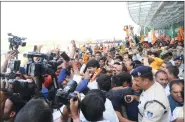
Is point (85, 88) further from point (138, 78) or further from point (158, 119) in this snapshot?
point (158, 119)

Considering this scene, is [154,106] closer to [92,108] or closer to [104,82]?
[92,108]

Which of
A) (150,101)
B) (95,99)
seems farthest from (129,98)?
(95,99)

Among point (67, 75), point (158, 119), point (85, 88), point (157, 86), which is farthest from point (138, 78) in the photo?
point (67, 75)

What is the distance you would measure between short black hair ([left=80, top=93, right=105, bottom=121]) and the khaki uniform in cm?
60

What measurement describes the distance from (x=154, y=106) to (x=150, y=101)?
6 cm

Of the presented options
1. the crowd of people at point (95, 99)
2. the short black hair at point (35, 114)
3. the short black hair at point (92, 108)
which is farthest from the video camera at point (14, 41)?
the short black hair at point (35, 114)

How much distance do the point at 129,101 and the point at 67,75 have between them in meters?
1.81

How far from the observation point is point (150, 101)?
2781mm

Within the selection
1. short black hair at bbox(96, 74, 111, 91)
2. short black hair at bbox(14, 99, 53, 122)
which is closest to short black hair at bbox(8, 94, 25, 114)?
short black hair at bbox(96, 74, 111, 91)

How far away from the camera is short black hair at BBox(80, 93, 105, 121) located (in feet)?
7.66

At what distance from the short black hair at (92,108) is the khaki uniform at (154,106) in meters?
0.60

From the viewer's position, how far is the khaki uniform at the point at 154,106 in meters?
2.73

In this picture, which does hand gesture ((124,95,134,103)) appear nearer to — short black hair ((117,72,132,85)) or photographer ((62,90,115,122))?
short black hair ((117,72,132,85))

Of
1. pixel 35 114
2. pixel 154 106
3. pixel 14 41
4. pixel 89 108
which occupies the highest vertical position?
pixel 14 41
